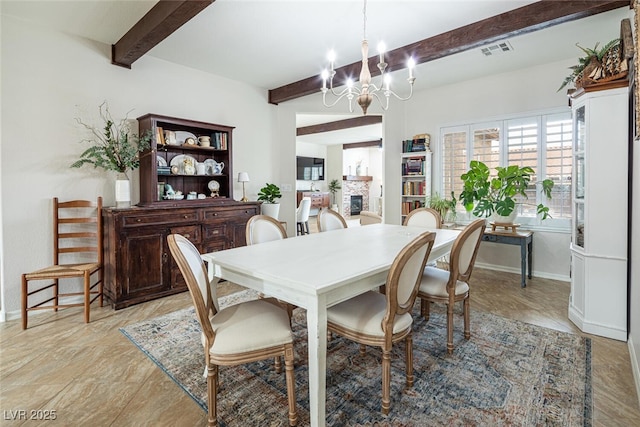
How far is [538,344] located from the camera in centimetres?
236

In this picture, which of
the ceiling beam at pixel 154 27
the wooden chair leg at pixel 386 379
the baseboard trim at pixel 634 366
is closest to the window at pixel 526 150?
the baseboard trim at pixel 634 366

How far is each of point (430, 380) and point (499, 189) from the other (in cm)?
302

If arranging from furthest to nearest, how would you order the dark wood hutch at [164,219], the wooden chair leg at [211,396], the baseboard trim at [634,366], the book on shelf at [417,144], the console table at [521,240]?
the book on shelf at [417,144] → the console table at [521,240] → the dark wood hutch at [164,219] → the baseboard trim at [634,366] → the wooden chair leg at [211,396]

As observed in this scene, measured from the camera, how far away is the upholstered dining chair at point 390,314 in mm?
1562

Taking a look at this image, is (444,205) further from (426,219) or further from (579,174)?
(579,174)

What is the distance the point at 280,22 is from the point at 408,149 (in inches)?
118

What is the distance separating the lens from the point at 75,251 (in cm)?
308

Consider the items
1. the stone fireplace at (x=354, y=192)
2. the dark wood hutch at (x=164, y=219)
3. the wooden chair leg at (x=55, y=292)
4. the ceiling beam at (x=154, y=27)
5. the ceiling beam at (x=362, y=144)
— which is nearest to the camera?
the ceiling beam at (x=154, y=27)

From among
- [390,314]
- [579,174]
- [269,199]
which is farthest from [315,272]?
[269,199]

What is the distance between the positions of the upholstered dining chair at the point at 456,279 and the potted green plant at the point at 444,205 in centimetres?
235

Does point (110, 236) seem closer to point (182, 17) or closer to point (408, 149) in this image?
point (182, 17)

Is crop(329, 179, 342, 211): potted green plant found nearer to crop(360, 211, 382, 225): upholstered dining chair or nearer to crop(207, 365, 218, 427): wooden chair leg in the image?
crop(360, 211, 382, 225): upholstered dining chair

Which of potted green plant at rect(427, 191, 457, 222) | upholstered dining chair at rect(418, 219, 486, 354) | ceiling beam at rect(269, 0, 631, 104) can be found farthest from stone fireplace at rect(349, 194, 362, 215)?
upholstered dining chair at rect(418, 219, 486, 354)

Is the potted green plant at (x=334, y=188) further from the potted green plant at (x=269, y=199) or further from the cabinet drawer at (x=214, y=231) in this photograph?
the cabinet drawer at (x=214, y=231)
